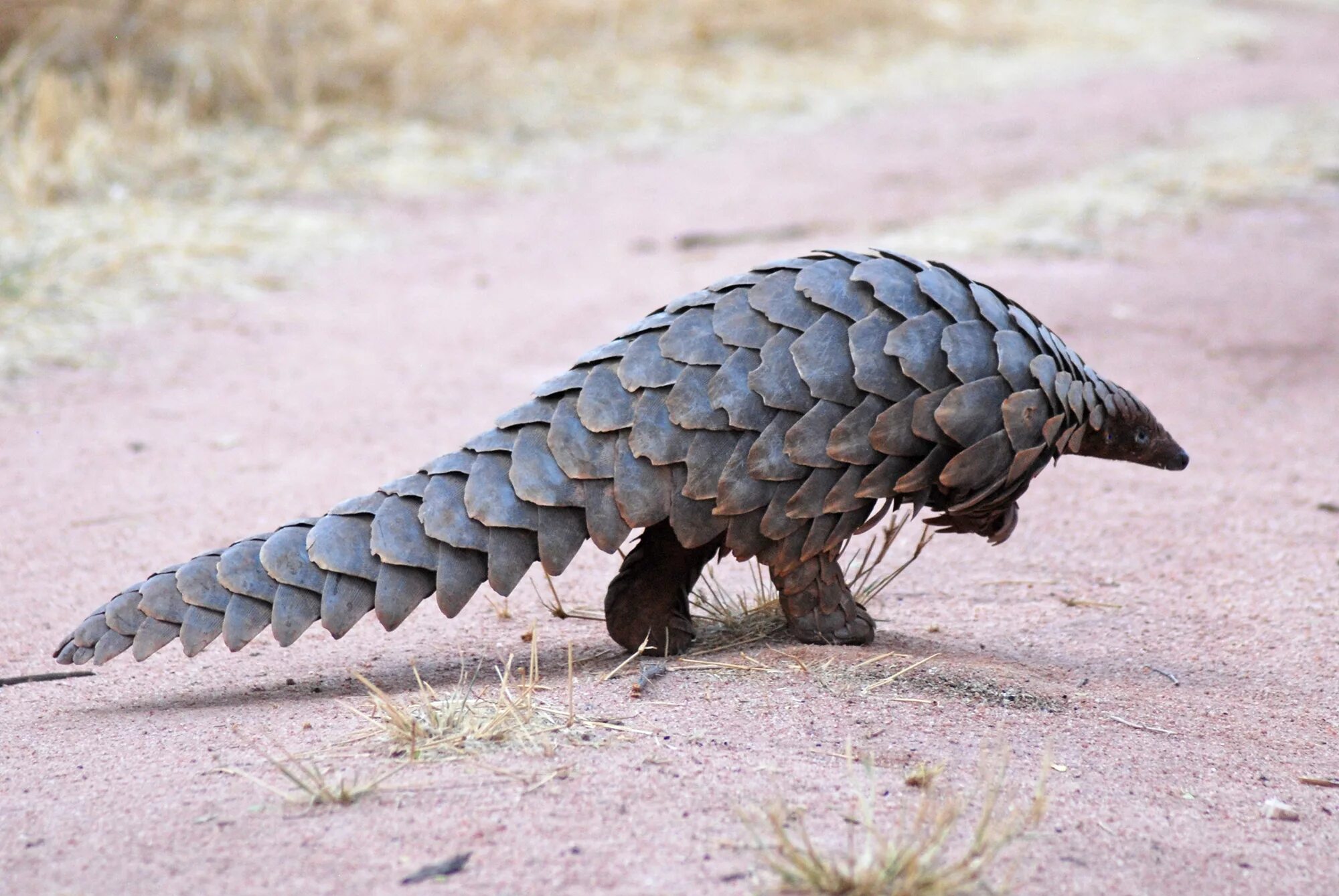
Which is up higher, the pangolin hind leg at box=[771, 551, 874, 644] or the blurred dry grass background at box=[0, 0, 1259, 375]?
the blurred dry grass background at box=[0, 0, 1259, 375]

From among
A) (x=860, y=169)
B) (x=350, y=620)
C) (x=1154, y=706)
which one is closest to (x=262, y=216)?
(x=860, y=169)

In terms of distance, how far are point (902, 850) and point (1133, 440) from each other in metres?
1.51

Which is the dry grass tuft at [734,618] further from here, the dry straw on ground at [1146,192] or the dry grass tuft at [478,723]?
the dry straw on ground at [1146,192]

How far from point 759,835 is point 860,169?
327 inches

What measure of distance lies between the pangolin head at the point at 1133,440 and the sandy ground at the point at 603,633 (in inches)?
18.9

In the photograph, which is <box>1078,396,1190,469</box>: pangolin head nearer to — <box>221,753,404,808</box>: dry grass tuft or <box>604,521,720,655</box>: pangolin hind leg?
<box>604,521,720,655</box>: pangolin hind leg

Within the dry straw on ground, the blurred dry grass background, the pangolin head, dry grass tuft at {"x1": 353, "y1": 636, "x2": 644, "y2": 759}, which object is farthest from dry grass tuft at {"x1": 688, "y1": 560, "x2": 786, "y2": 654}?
the dry straw on ground

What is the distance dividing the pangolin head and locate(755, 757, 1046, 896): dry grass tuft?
1083mm

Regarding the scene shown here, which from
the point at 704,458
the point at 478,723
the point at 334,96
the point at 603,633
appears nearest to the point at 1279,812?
the point at 704,458

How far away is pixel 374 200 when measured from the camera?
8.93 meters

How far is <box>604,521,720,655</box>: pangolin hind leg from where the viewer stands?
293 cm

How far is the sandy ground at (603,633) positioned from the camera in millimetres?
2111

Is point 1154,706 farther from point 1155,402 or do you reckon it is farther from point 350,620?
point 1155,402

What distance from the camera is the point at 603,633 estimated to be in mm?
3283
